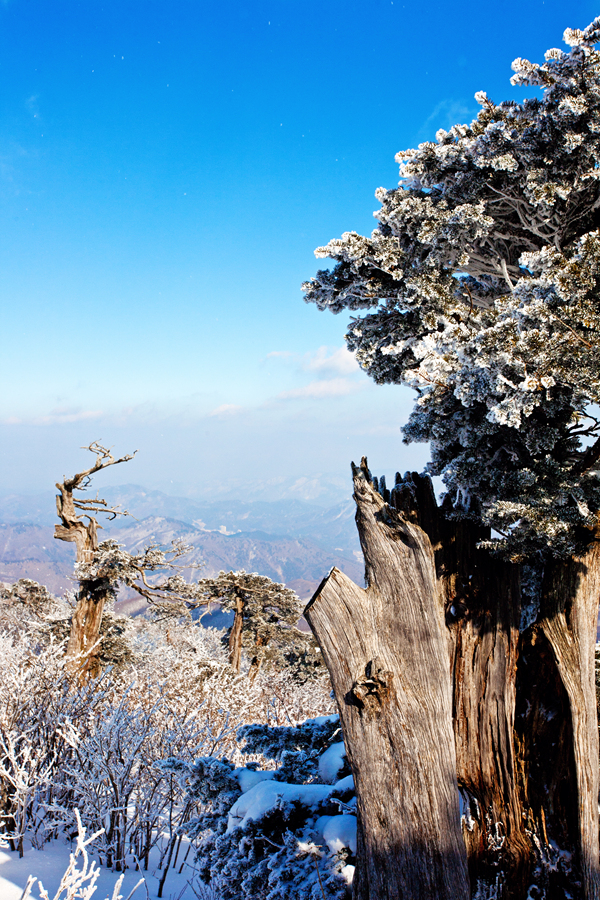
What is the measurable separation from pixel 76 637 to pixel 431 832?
12.3 m

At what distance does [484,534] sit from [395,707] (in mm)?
2013

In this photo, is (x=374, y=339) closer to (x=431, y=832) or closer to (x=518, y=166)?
(x=518, y=166)

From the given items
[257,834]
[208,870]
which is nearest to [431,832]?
[257,834]

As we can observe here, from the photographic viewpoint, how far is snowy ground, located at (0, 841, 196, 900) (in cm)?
516

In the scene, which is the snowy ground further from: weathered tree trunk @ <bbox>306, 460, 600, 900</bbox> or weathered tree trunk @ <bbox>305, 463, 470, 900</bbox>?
weathered tree trunk @ <bbox>306, 460, 600, 900</bbox>

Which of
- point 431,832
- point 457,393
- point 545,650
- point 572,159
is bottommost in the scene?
point 431,832

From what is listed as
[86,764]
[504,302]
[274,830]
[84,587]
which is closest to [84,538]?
[84,587]

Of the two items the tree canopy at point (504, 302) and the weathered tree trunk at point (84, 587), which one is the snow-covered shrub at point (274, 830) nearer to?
the tree canopy at point (504, 302)

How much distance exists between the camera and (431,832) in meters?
3.57

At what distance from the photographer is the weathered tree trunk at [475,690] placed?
3.75 m

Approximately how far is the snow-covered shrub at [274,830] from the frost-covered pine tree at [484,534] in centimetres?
49

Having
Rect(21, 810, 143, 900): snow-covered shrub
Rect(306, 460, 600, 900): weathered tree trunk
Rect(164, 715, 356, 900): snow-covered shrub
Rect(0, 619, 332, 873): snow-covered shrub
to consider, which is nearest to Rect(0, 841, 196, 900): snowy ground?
Rect(0, 619, 332, 873): snow-covered shrub

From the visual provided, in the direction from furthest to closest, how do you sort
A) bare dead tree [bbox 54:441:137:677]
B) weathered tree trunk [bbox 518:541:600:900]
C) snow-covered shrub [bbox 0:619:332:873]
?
bare dead tree [bbox 54:441:137:677] < snow-covered shrub [bbox 0:619:332:873] < weathered tree trunk [bbox 518:541:600:900]

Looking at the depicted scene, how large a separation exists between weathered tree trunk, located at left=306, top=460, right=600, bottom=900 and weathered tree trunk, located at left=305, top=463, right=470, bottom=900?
11mm
